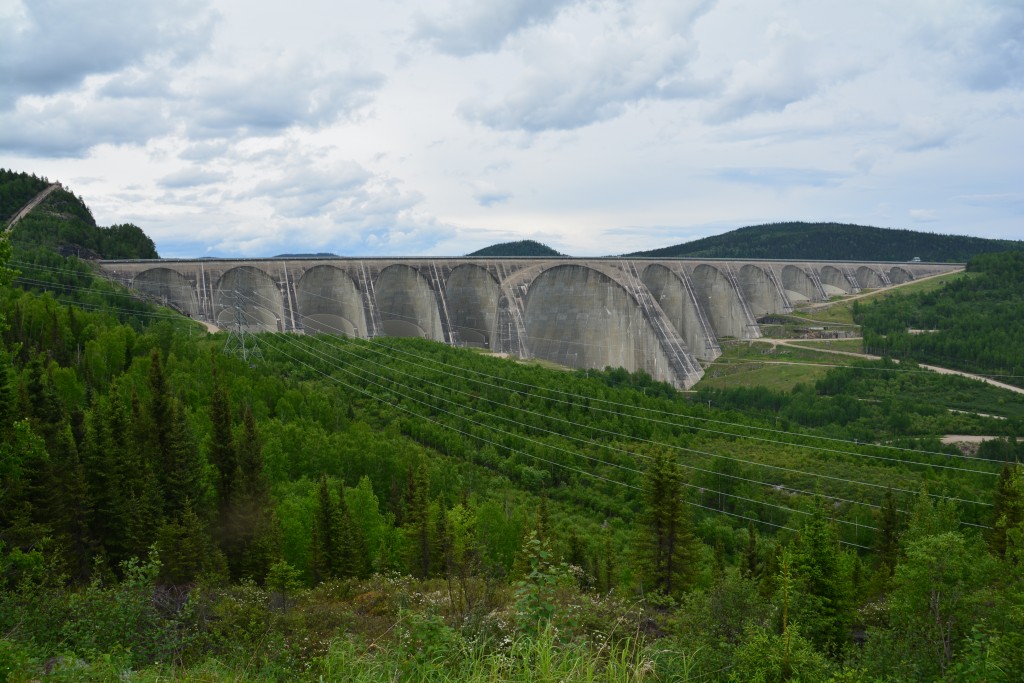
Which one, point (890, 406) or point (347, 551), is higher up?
point (347, 551)

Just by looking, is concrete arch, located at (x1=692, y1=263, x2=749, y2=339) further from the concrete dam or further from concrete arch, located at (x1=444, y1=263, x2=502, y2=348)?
concrete arch, located at (x1=444, y1=263, x2=502, y2=348)

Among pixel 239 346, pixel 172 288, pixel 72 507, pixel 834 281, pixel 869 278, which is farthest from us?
pixel 869 278

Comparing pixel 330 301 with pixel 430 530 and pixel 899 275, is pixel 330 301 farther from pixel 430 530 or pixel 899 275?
pixel 899 275

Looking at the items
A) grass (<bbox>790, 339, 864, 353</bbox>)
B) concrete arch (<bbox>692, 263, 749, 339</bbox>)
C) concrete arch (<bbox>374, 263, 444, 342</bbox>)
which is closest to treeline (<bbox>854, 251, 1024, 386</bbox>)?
grass (<bbox>790, 339, 864, 353</bbox>)

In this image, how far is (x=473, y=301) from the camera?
62.5 m

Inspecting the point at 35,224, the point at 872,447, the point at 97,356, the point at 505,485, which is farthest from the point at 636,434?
the point at 35,224

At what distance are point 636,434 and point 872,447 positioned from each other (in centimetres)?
1387

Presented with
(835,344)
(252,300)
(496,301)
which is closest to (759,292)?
(835,344)

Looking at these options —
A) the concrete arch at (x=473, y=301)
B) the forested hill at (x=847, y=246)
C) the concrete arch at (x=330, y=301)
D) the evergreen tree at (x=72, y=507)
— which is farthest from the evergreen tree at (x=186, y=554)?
the forested hill at (x=847, y=246)

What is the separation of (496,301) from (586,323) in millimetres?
9207

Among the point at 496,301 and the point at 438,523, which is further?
the point at 496,301

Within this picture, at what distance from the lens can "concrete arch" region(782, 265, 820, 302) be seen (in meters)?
93.2

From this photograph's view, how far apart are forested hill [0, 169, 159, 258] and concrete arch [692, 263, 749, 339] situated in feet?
185

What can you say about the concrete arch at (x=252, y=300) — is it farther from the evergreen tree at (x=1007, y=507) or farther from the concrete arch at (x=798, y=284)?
the concrete arch at (x=798, y=284)
